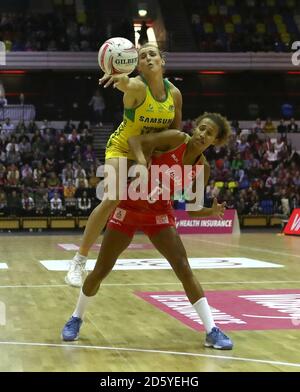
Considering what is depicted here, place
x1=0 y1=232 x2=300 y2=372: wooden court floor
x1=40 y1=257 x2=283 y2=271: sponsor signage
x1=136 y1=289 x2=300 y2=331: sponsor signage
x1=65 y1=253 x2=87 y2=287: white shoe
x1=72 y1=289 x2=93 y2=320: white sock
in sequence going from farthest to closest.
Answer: x1=40 y1=257 x2=283 y2=271: sponsor signage
x1=136 y1=289 x2=300 y2=331: sponsor signage
x1=65 y1=253 x2=87 y2=287: white shoe
x1=72 y1=289 x2=93 y2=320: white sock
x1=0 y1=232 x2=300 y2=372: wooden court floor

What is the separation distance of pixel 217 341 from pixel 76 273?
1.47 meters

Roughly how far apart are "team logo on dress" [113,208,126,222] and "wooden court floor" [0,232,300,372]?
1.03 metres

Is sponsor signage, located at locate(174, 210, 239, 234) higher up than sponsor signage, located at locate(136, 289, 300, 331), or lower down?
lower down

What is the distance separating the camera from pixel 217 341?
5.71 m

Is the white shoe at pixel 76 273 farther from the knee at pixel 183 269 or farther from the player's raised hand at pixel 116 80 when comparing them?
the player's raised hand at pixel 116 80

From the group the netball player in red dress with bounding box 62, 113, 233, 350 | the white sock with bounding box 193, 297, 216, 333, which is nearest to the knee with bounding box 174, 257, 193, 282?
the netball player in red dress with bounding box 62, 113, 233, 350

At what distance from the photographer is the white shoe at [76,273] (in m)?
6.40

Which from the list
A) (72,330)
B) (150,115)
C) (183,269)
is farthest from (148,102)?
(72,330)

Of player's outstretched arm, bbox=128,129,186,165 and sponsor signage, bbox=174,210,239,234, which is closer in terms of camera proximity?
player's outstretched arm, bbox=128,129,186,165

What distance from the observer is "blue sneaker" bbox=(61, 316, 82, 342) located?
6.09m

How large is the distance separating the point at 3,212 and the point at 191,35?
14.1 metres

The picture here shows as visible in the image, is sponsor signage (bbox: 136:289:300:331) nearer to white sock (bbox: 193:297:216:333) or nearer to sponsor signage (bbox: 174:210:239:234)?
white sock (bbox: 193:297:216:333)

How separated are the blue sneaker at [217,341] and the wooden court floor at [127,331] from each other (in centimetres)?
6
